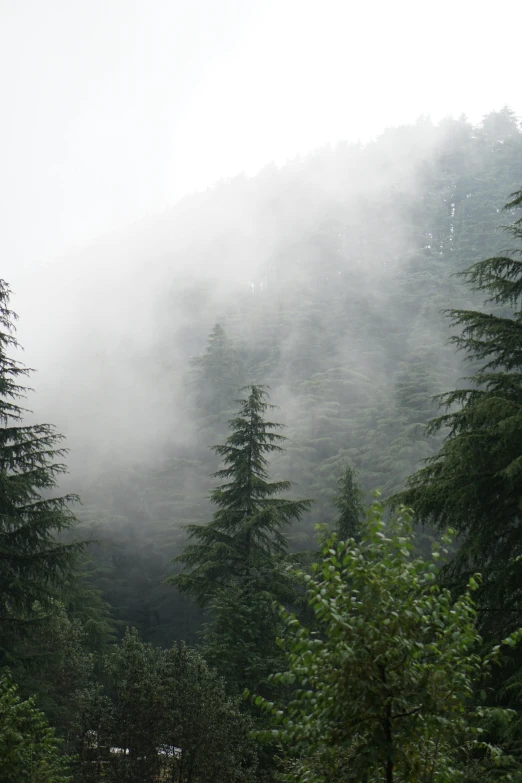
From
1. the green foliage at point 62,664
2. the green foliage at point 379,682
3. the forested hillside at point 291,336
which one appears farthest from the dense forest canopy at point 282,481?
the forested hillside at point 291,336

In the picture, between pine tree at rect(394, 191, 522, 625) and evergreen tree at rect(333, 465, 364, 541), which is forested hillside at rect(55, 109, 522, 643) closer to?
evergreen tree at rect(333, 465, 364, 541)

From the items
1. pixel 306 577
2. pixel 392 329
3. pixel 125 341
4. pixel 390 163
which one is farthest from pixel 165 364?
pixel 306 577

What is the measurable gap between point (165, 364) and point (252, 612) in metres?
66.0

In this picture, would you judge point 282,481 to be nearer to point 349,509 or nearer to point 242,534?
point 349,509

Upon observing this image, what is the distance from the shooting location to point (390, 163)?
371 ft

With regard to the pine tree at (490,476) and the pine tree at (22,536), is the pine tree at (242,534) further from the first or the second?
the pine tree at (490,476)

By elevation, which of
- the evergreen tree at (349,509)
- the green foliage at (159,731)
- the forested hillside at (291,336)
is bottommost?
the green foliage at (159,731)

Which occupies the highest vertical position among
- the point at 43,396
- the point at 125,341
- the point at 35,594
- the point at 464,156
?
the point at 464,156

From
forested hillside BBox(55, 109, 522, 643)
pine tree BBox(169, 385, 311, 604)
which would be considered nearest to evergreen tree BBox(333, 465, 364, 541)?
pine tree BBox(169, 385, 311, 604)

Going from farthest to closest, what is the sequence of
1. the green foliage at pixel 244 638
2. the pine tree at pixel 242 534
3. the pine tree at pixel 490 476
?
1. the pine tree at pixel 242 534
2. the green foliage at pixel 244 638
3. the pine tree at pixel 490 476

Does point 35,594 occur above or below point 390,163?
below

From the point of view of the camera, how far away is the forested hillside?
4272 centimetres

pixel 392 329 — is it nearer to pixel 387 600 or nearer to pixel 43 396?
pixel 43 396

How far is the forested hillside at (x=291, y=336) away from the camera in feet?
140
